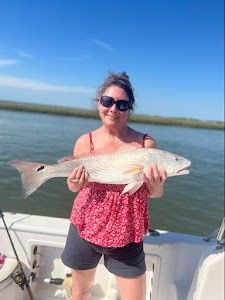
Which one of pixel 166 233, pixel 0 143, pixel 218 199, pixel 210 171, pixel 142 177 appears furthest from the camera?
pixel 210 171

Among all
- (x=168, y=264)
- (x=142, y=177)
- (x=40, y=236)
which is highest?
(x=142, y=177)

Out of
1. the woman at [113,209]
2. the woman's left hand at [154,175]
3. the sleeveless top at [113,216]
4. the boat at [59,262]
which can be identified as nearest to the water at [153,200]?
the boat at [59,262]

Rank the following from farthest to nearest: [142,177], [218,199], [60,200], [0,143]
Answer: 1. [218,199]
2. [60,200]
3. [0,143]
4. [142,177]

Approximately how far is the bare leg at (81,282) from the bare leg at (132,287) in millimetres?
287

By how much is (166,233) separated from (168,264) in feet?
0.92

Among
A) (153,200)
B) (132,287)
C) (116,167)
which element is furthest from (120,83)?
(153,200)

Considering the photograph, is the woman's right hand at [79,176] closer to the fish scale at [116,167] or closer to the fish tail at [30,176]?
the fish scale at [116,167]

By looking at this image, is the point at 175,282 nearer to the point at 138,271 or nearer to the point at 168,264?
the point at 168,264

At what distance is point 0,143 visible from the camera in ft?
11.9

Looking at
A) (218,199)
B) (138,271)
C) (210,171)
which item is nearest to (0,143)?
(138,271)

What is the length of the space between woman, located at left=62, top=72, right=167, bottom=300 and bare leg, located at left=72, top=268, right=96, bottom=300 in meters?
0.08

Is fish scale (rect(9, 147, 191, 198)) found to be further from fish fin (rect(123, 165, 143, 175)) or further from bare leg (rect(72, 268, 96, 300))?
bare leg (rect(72, 268, 96, 300))

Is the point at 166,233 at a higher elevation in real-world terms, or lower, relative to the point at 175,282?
higher

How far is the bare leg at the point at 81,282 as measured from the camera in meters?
3.06
